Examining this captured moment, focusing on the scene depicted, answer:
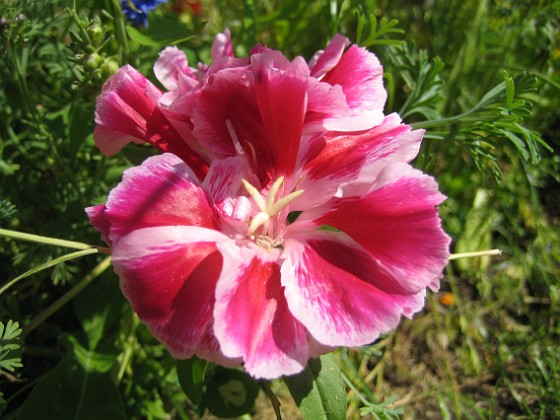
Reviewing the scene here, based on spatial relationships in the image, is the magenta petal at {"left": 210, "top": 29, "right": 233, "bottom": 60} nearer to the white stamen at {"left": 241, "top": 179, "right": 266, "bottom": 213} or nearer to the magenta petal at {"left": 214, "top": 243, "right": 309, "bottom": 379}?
the white stamen at {"left": 241, "top": 179, "right": 266, "bottom": 213}

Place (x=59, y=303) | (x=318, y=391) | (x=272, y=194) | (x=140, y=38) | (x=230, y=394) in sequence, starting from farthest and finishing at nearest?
(x=230, y=394) → (x=140, y=38) → (x=59, y=303) → (x=318, y=391) → (x=272, y=194)

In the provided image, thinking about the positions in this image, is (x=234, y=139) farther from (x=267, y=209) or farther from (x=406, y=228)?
(x=406, y=228)

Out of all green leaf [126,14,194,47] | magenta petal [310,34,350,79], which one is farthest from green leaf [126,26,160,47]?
magenta petal [310,34,350,79]

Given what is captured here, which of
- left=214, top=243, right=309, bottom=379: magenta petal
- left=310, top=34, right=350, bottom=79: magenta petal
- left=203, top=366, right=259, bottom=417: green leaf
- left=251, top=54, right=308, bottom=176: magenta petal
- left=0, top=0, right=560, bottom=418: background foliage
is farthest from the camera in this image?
left=203, top=366, right=259, bottom=417: green leaf

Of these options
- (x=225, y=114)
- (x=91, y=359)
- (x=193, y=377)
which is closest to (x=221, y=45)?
(x=225, y=114)

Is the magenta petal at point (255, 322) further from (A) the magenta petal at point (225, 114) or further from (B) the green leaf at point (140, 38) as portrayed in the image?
(B) the green leaf at point (140, 38)
